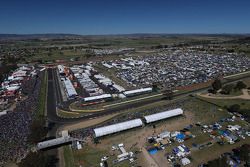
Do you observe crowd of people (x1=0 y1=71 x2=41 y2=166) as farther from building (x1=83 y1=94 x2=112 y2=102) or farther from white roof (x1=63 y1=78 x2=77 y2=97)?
building (x1=83 y1=94 x2=112 y2=102)

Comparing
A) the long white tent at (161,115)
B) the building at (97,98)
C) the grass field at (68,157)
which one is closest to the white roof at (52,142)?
the grass field at (68,157)

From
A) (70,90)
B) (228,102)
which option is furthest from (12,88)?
(228,102)

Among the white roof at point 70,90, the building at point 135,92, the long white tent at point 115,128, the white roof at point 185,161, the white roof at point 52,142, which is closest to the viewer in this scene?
the white roof at point 185,161

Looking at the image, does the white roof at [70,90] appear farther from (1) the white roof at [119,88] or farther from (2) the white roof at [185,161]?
(2) the white roof at [185,161]

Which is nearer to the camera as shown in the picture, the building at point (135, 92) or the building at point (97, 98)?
the building at point (97, 98)

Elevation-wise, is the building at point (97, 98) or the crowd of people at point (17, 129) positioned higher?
the building at point (97, 98)

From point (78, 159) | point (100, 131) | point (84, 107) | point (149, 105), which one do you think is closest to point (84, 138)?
Result: point (100, 131)

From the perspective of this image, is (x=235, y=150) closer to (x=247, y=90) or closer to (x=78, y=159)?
(x=78, y=159)

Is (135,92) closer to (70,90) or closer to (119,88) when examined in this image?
(119,88)

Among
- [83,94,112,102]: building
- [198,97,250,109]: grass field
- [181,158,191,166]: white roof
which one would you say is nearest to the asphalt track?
[83,94,112,102]: building
